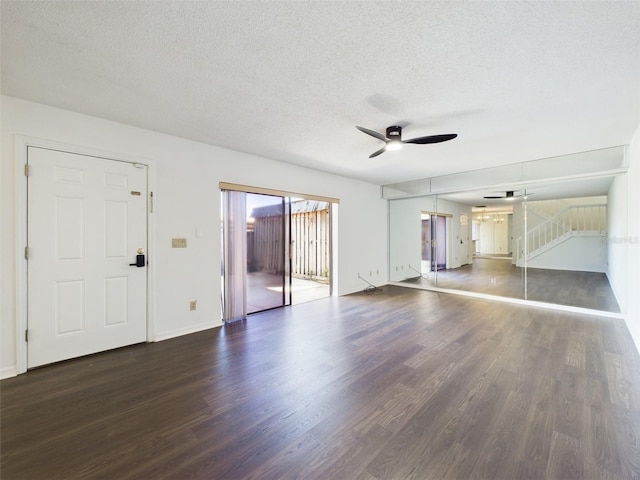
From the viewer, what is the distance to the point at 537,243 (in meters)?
6.31

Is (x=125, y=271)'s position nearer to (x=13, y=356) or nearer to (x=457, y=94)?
(x=13, y=356)

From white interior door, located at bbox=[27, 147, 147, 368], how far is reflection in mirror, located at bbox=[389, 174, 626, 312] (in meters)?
5.62

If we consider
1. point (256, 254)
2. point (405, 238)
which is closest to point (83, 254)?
point (256, 254)

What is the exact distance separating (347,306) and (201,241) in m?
2.73

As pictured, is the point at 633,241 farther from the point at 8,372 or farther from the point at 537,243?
the point at 8,372

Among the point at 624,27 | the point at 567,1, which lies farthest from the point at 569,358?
the point at 567,1

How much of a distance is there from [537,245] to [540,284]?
1182mm

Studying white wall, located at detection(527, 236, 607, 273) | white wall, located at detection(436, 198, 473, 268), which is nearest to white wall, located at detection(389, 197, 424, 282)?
white wall, located at detection(436, 198, 473, 268)

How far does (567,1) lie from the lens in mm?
1410

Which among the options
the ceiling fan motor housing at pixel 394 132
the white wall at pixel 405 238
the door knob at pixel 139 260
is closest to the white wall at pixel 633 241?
the ceiling fan motor housing at pixel 394 132

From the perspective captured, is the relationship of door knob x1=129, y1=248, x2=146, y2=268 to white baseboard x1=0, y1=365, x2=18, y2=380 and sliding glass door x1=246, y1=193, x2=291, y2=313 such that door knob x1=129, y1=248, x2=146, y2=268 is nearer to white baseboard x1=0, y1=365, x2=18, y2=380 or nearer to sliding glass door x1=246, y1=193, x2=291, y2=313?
white baseboard x1=0, y1=365, x2=18, y2=380

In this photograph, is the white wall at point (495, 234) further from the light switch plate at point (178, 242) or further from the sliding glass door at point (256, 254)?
the light switch plate at point (178, 242)

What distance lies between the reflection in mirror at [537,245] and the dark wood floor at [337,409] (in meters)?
2.41

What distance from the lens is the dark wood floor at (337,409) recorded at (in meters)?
1.48
